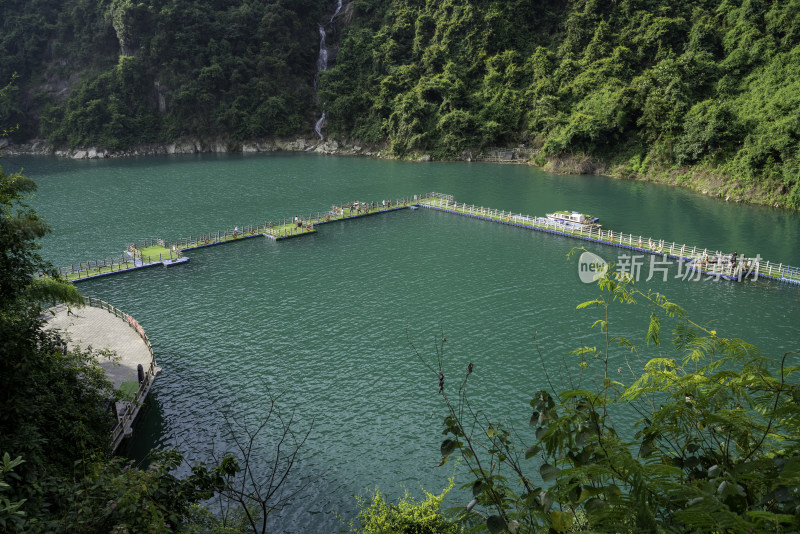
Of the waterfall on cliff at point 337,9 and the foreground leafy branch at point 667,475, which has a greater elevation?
the waterfall on cliff at point 337,9

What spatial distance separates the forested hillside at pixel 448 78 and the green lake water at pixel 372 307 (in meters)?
10.1

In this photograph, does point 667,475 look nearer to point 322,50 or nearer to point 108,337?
point 108,337

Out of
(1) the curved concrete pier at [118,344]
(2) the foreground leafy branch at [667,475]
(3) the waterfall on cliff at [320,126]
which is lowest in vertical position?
(1) the curved concrete pier at [118,344]

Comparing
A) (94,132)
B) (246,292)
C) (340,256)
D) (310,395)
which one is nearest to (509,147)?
(340,256)

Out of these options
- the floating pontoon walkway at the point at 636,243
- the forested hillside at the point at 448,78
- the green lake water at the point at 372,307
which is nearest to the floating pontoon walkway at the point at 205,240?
the green lake water at the point at 372,307

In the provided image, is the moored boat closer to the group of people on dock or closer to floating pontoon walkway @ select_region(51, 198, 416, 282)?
floating pontoon walkway @ select_region(51, 198, 416, 282)

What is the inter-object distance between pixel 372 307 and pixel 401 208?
26.2 meters

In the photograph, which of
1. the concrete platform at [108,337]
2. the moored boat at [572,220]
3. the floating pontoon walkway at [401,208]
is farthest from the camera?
the moored boat at [572,220]

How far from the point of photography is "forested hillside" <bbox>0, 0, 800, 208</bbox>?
194 feet

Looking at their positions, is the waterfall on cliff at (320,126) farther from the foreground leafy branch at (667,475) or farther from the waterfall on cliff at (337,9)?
the foreground leafy branch at (667,475)

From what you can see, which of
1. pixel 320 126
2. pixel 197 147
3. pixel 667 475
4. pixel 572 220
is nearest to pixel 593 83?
pixel 572 220

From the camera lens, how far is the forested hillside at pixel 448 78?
194ft

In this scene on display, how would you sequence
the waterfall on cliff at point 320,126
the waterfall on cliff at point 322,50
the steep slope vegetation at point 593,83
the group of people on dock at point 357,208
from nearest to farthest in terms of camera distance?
the group of people on dock at point 357,208, the steep slope vegetation at point 593,83, the waterfall on cliff at point 320,126, the waterfall on cliff at point 322,50

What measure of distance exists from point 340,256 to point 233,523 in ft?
91.5
